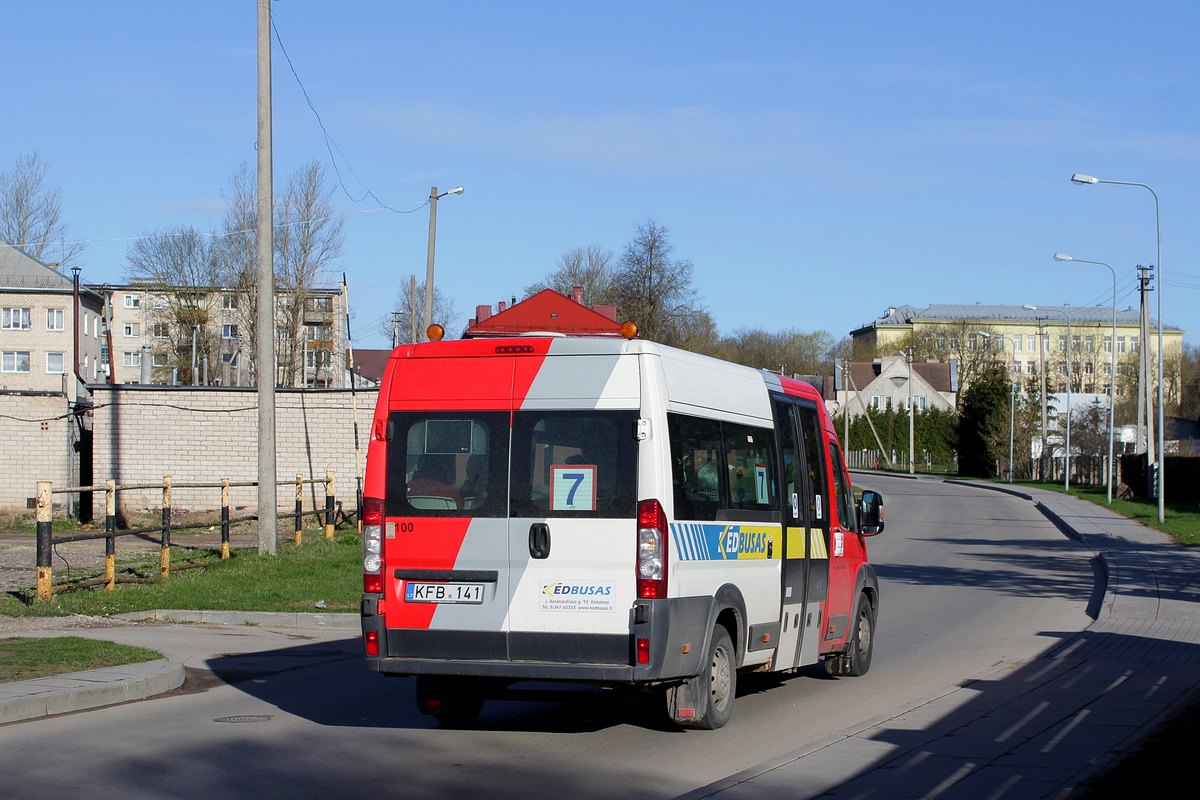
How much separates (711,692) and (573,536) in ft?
5.17

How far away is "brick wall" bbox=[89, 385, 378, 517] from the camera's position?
28.0m

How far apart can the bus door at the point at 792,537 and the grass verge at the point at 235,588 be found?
274 inches

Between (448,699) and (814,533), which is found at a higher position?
(814,533)

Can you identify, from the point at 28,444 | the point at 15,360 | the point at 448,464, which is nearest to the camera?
the point at 448,464

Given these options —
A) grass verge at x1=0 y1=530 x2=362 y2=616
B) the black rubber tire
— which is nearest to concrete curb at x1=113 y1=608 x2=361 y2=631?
grass verge at x1=0 y1=530 x2=362 y2=616

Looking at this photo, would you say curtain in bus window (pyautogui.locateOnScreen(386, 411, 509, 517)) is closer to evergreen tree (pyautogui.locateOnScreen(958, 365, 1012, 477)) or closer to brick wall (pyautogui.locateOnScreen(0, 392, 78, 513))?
brick wall (pyautogui.locateOnScreen(0, 392, 78, 513))

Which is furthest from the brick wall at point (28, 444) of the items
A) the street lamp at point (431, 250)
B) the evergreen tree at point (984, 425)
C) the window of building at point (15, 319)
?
the window of building at point (15, 319)

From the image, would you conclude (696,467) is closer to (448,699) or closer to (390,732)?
(448,699)

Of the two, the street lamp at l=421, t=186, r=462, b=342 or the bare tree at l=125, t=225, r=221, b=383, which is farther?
the bare tree at l=125, t=225, r=221, b=383

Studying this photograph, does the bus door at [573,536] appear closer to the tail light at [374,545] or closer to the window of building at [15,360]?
the tail light at [374,545]

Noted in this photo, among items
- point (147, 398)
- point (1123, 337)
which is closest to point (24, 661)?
point (147, 398)

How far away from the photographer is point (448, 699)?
7.86m

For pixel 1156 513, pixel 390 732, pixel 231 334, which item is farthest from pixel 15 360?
pixel 390 732

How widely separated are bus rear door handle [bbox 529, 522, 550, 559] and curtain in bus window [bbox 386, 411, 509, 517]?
0.25 meters
